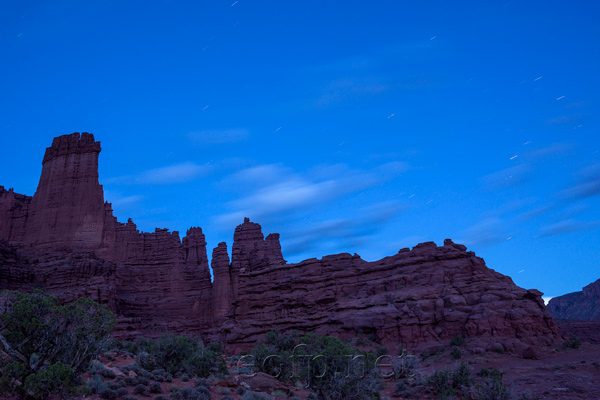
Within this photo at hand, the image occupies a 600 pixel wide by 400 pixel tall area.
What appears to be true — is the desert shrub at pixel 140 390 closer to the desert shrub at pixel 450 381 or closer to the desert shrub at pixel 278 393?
the desert shrub at pixel 278 393

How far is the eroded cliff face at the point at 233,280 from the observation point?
3909 cm

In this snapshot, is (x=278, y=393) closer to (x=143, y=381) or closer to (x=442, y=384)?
(x=143, y=381)

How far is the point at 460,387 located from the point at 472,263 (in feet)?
71.4

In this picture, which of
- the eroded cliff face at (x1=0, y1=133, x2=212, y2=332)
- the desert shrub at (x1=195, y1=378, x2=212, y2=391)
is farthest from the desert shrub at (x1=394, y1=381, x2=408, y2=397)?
the eroded cliff face at (x1=0, y1=133, x2=212, y2=332)

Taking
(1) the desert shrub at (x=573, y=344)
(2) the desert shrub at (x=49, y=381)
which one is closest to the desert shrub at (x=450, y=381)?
(1) the desert shrub at (x=573, y=344)

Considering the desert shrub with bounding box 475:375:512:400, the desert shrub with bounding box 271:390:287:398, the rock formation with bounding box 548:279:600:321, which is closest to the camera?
the desert shrub with bounding box 475:375:512:400

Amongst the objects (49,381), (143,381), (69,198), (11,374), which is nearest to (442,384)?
(143,381)

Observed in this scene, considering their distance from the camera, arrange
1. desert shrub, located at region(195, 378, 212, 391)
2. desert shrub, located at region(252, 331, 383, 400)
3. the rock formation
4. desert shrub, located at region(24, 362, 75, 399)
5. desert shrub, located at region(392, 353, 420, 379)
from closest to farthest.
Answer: desert shrub, located at region(24, 362, 75, 399), desert shrub, located at region(252, 331, 383, 400), desert shrub, located at region(195, 378, 212, 391), desert shrub, located at region(392, 353, 420, 379), the rock formation

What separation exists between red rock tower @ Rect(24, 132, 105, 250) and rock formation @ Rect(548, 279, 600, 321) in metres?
87.1

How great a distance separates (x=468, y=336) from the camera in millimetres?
36656

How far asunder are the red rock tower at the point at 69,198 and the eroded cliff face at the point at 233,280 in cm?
16

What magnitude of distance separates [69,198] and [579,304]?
4005 inches

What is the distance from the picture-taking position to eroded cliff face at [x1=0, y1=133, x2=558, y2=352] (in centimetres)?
3909

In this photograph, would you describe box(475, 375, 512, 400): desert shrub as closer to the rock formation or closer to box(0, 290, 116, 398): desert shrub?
box(0, 290, 116, 398): desert shrub
